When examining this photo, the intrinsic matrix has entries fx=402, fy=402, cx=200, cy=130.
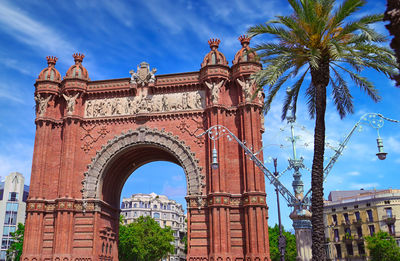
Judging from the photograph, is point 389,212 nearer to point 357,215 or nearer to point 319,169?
point 357,215

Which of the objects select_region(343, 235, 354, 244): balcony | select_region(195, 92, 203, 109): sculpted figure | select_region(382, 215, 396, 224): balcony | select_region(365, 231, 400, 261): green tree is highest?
select_region(195, 92, 203, 109): sculpted figure

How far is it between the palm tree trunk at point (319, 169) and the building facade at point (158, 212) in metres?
89.6

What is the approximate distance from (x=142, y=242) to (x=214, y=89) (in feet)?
125

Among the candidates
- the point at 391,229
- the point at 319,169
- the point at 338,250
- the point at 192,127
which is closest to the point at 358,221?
the point at 391,229

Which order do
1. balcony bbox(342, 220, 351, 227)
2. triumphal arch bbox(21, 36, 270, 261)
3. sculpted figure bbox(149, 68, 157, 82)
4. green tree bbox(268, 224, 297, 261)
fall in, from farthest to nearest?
green tree bbox(268, 224, 297, 261)
balcony bbox(342, 220, 351, 227)
sculpted figure bbox(149, 68, 157, 82)
triumphal arch bbox(21, 36, 270, 261)

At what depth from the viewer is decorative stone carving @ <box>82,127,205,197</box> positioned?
90.7 ft

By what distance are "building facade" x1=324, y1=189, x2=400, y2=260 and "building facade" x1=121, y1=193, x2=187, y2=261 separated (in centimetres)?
4916

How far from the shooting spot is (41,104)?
97.4ft

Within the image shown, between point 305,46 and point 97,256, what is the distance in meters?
19.9

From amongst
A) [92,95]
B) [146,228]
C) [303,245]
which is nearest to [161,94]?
[92,95]

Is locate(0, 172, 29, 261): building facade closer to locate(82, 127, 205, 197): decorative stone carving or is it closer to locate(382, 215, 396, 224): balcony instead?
locate(82, 127, 205, 197): decorative stone carving

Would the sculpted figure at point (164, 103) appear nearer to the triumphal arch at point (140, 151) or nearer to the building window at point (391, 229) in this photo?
the triumphal arch at point (140, 151)

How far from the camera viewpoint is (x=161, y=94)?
96.9 feet

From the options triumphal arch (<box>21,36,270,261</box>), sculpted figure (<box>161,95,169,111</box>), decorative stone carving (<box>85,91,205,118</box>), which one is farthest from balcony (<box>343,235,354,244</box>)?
sculpted figure (<box>161,95,169,111</box>)
